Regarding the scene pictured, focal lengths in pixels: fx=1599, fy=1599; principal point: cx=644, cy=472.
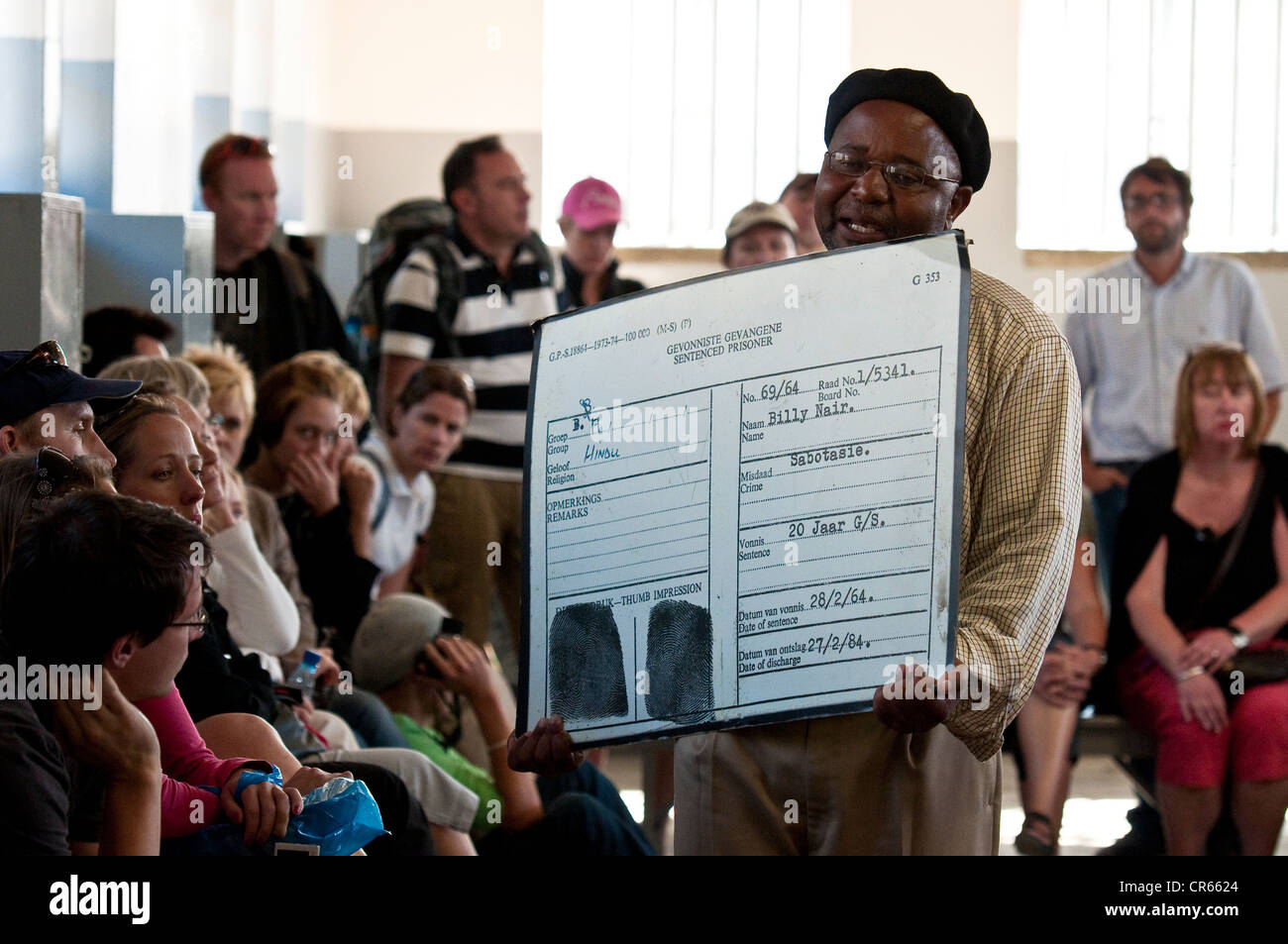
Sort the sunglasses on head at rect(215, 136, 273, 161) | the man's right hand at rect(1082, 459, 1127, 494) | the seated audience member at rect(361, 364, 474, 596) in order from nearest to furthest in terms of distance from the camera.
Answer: the seated audience member at rect(361, 364, 474, 596), the sunglasses on head at rect(215, 136, 273, 161), the man's right hand at rect(1082, 459, 1127, 494)

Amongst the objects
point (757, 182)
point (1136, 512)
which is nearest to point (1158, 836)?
point (1136, 512)

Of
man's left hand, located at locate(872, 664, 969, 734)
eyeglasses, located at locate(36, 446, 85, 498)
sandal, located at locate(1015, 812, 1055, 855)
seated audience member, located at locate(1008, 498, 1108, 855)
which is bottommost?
sandal, located at locate(1015, 812, 1055, 855)

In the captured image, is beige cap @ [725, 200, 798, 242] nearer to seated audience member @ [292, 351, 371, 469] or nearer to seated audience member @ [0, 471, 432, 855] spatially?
seated audience member @ [292, 351, 371, 469]

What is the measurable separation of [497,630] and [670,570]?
3100 mm

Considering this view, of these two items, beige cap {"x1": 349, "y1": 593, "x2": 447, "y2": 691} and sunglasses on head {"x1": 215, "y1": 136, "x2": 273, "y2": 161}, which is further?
sunglasses on head {"x1": 215, "y1": 136, "x2": 273, "y2": 161}

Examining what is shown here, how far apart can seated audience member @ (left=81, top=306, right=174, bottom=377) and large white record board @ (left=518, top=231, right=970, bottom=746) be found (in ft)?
6.72

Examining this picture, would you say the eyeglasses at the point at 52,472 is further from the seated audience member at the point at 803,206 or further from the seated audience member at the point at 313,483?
the seated audience member at the point at 803,206

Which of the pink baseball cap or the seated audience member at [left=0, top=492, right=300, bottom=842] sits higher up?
the pink baseball cap

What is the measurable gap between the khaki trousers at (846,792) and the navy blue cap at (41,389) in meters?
1.14

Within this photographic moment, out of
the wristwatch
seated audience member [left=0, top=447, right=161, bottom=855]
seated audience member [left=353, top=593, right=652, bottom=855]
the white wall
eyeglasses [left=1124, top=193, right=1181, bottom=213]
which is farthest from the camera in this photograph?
the white wall

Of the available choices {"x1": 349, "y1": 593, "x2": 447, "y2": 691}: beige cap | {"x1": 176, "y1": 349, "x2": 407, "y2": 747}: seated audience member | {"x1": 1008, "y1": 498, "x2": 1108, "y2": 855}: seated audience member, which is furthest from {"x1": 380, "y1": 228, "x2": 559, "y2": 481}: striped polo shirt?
{"x1": 1008, "y1": 498, "x2": 1108, "y2": 855}: seated audience member

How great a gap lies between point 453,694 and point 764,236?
2.02 meters

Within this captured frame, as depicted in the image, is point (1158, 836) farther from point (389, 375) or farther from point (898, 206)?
point (898, 206)

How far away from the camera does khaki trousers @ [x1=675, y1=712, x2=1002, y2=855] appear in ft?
6.40
